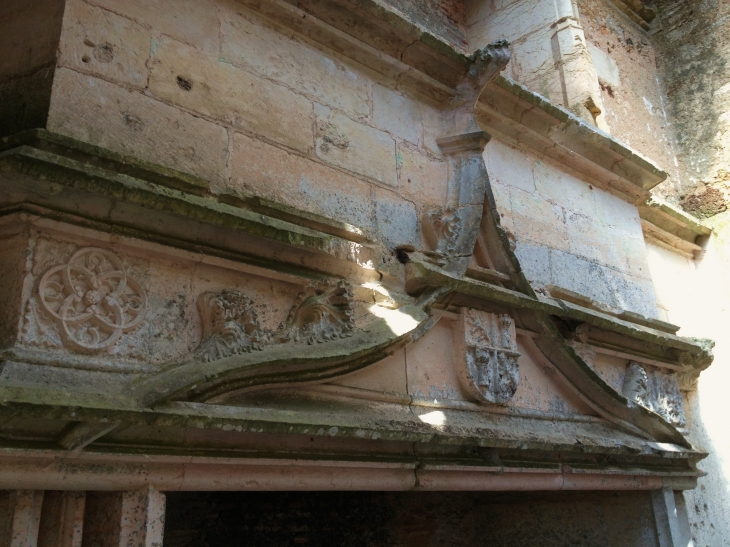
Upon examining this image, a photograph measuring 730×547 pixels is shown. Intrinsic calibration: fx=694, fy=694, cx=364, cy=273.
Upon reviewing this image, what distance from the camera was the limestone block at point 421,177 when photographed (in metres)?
3.32

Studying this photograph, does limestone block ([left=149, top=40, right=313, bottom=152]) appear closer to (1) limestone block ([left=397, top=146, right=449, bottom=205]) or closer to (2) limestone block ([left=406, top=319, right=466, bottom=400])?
(1) limestone block ([left=397, top=146, right=449, bottom=205])

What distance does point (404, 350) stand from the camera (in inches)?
114

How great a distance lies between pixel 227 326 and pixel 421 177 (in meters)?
1.50

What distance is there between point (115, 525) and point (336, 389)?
90 cm

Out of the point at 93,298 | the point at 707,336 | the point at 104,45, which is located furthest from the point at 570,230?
the point at 93,298

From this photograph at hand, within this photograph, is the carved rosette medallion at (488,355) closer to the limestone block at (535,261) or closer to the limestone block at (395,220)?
the limestone block at (395,220)

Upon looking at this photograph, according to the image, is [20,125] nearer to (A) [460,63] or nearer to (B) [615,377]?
(A) [460,63]

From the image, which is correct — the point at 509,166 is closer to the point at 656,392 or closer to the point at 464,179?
the point at 464,179

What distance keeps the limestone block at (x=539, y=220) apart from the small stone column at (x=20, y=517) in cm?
282

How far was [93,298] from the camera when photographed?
2049mm

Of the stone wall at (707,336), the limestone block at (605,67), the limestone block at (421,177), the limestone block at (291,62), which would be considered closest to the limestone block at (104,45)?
the limestone block at (291,62)

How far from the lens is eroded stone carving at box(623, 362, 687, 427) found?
13.5 feet

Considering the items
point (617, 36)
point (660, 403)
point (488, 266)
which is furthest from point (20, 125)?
point (617, 36)

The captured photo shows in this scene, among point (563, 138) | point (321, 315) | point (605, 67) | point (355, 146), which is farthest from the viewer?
point (605, 67)
